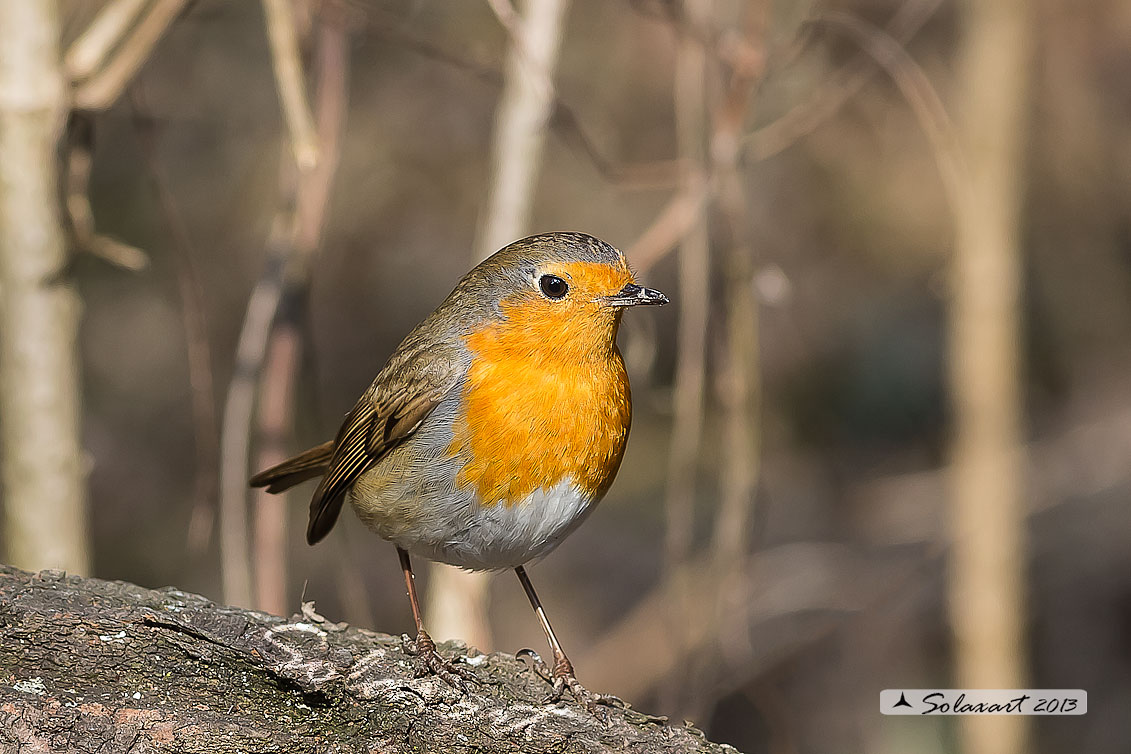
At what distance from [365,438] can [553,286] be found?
2.09ft

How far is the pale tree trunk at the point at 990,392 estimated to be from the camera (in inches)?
172

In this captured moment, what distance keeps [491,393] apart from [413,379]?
0.28m

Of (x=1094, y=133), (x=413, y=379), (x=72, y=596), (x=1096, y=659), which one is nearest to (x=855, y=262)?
(x=1094, y=133)

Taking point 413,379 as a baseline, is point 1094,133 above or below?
above

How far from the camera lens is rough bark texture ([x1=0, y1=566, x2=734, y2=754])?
1.88m

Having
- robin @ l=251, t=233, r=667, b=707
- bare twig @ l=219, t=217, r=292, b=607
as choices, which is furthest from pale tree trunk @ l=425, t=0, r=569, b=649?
bare twig @ l=219, t=217, r=292, b=607

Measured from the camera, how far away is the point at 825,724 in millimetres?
5996

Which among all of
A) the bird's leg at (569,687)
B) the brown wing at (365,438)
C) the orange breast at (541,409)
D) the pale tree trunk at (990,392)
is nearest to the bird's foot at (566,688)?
the bird's leg at (569,687)

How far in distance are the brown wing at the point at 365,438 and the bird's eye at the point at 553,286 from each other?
34 cm

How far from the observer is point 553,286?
116 inches

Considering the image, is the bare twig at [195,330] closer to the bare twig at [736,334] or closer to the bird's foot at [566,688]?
the bird's foot at [566,688]

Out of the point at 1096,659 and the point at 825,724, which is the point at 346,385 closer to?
the point at 825,724

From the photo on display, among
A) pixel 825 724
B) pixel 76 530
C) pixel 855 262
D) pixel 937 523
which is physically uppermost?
pixel 855 262

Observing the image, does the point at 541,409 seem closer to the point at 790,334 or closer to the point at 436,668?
the point at 436,668
